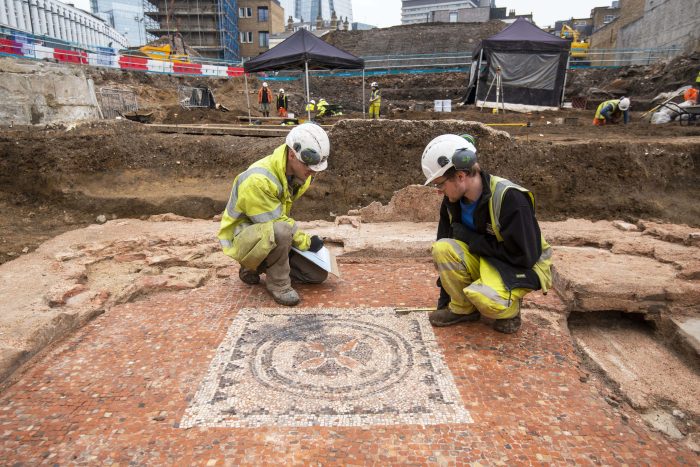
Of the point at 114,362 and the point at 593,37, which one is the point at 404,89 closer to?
the point at 593,37

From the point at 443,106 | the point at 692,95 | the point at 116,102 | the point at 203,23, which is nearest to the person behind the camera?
the point at 692,95

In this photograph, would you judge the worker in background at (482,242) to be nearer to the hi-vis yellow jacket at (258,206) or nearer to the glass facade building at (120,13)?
the hi-vis yellow jacket at (258,206)

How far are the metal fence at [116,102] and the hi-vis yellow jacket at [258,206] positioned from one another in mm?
13618

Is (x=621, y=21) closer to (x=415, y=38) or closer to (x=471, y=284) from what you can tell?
(x=415, y=38)

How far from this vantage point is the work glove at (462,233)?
3.20 m

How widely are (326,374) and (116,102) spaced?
17.5 metres

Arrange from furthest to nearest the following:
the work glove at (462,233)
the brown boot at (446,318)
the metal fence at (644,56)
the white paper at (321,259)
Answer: the metal fence at (644,56), the white paper at (321,259), the brown boot at (446,318), the work glove at (462,233)

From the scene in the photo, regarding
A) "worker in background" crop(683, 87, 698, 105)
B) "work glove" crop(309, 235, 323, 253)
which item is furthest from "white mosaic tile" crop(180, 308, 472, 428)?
"worker in background" crop(683, 87, 698, 105)

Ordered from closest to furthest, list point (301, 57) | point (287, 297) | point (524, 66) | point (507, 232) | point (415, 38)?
point (507, 232), point (287, 297), point (301, 57), point (524, 66), point (415, 38)

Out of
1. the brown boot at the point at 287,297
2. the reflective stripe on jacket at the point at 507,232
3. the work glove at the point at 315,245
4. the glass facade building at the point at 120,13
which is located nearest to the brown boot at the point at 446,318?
the reflective stripe on jacket at the point at 507,232

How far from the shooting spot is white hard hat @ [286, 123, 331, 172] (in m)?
3.49

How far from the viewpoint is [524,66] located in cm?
1661

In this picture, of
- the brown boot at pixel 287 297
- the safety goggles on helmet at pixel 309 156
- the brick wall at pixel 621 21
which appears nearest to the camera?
the safety goggles on helmet at pixel 309 156

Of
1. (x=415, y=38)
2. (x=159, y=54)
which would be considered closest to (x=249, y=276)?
(x=159, y=54)
